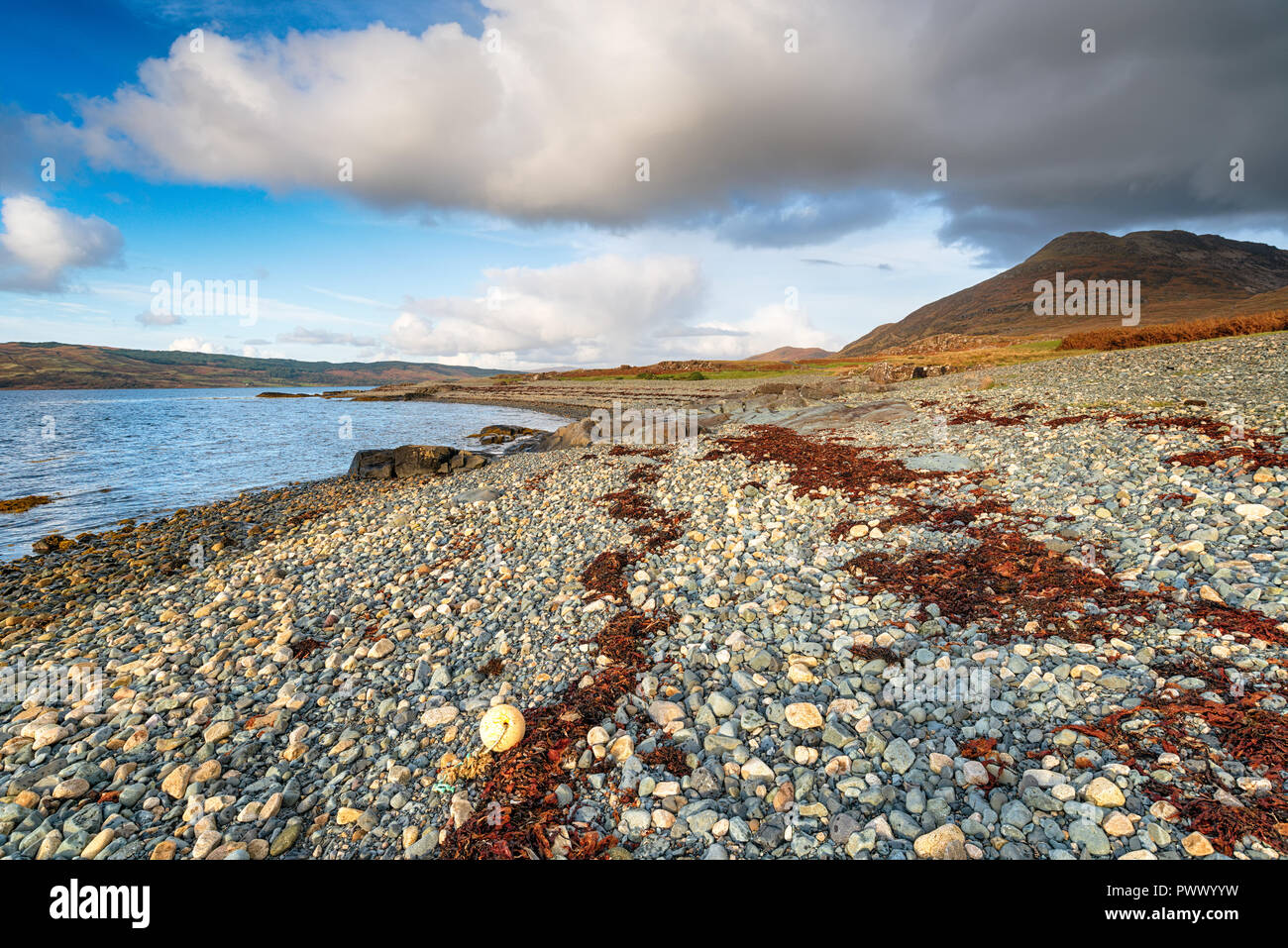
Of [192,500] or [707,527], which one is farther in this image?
[192,500]

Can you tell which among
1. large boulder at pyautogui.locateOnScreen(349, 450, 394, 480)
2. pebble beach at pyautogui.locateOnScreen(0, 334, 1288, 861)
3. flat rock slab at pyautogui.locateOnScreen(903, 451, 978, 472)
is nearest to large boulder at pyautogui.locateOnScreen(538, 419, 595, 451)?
large boulder at pyautogui.locateOnScreen(349, 450, 394, 480)

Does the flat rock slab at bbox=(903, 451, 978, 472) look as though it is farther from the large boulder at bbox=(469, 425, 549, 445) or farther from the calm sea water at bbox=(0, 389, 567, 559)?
the large boulder at bbox=(469, 425, 549, 445)

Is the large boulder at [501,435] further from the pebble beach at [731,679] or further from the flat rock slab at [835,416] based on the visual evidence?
the pebble beach at [731,679]

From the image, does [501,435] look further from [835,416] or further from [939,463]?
[939,463]

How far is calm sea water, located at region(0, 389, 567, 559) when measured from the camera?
22094 millimetres

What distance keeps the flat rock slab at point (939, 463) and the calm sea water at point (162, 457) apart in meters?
28.6

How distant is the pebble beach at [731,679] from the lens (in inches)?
164

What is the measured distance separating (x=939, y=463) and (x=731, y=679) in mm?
11195

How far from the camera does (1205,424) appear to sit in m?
12.8

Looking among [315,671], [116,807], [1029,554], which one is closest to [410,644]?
[315,671]

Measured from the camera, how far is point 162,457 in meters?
36.9

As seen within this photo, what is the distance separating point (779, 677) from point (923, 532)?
5.52 metres

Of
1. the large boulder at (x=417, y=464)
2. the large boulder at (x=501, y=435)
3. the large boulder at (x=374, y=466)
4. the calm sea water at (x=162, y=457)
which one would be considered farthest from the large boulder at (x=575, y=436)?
the calm sea water at (x=162, y=457)
